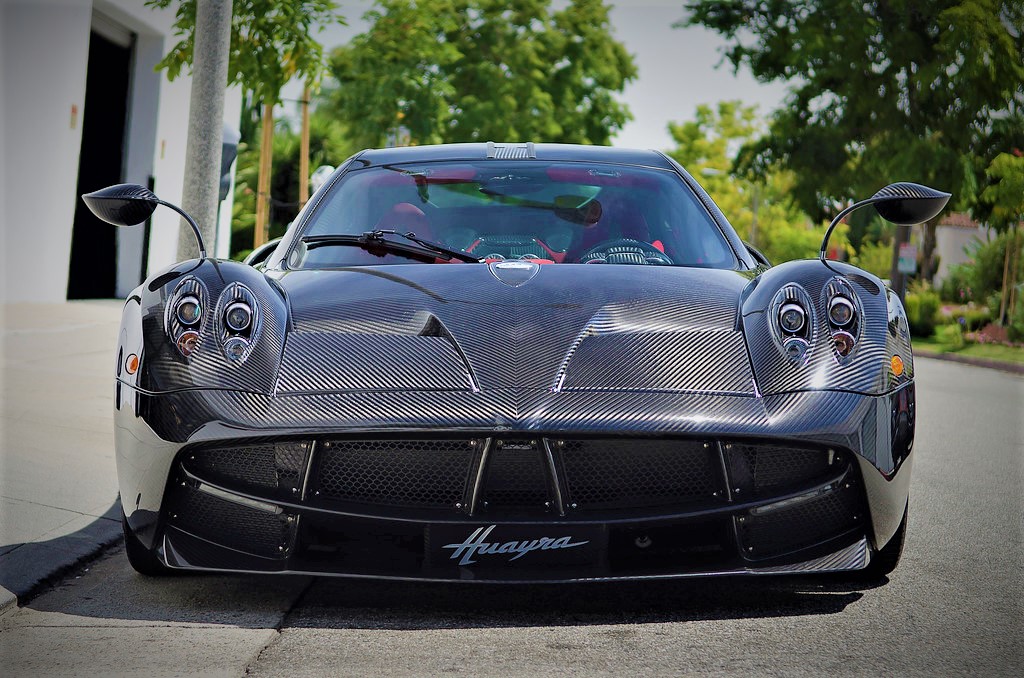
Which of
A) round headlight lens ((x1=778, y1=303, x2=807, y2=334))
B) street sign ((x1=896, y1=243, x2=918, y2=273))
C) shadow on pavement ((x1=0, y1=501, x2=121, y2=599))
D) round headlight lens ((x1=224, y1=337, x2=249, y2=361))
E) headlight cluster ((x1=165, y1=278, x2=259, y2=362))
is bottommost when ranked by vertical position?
shadow on pavement ((x1=0, y1=501, x2=121, y2=599))

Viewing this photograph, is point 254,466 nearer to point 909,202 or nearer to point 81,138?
point 909,202

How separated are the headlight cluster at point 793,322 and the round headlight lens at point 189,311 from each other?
1.52m

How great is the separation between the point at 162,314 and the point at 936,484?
3.95m

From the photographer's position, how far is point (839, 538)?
3.03 m

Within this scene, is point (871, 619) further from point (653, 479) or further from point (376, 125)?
point (376, 125)

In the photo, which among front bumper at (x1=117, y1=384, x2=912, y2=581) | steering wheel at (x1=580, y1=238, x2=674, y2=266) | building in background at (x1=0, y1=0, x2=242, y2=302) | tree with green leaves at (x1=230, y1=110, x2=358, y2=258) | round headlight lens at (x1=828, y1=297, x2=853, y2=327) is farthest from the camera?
tree with green leaves at (x1=230, y1=110, x2=358, y2=258)

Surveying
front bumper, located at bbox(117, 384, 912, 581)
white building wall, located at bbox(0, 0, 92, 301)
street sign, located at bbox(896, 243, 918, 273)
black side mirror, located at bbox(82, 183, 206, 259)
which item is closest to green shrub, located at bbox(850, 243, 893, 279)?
street sign, located at bbox(896, 243, 918, 273)

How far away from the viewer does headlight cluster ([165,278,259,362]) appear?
123 inches

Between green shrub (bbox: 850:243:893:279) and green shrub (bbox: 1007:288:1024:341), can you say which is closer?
green shrub (bbox: 1007:288:1024:341)

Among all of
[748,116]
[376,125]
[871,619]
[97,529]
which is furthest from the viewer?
[748,116]

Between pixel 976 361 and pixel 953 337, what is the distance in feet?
14.6

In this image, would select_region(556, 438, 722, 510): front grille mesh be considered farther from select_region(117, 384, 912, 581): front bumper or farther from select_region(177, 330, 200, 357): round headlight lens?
select_region(177, 330, 200, 357): round headlight lens

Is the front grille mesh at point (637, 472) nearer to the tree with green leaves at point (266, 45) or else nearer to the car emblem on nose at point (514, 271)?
the car emblem on nose at point (514, 271)

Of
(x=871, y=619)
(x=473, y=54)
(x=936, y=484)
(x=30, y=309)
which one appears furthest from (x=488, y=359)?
(x=473, y=54)
